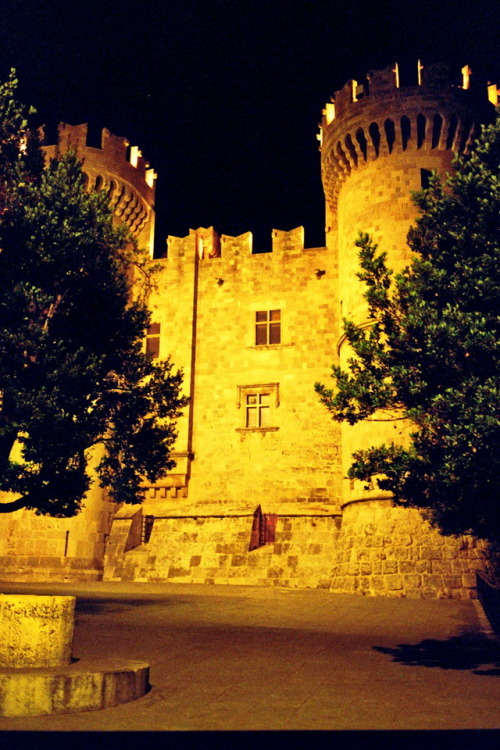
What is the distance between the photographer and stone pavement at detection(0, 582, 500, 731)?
21.5 ft

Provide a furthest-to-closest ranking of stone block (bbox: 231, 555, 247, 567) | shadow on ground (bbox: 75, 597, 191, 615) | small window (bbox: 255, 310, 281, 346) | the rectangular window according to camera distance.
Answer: small window (bbox: 255, 310, 281, 346) → the rectangular window → stone block (bbox: 231, 555, 247, 567) → shadow on ground (bbox: 75, 597, 191, 615)

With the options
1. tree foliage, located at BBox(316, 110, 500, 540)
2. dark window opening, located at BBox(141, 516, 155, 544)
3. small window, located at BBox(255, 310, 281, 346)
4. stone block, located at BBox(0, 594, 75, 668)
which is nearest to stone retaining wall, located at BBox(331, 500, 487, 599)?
tree foliage, located at BBox(316, 110, 500, 540)

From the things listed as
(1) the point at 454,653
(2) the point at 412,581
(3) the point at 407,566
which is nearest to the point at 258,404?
(3) the point at 407,566

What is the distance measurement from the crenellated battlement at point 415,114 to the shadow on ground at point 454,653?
17.0m

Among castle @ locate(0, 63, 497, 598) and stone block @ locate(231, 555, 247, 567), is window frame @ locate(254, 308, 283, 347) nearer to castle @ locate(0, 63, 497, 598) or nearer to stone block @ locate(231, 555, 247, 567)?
castle @ locate(0, 63, 497, 598)

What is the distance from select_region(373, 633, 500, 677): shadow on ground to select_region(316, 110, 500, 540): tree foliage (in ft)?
6.04

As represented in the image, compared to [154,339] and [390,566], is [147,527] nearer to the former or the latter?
[154,339]

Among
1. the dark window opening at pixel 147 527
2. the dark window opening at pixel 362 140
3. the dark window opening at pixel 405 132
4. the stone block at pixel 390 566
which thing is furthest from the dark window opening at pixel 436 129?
the dark window opening at pixel 147 527

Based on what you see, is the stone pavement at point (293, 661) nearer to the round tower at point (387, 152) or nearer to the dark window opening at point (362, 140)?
the round tower at point (387, 152)

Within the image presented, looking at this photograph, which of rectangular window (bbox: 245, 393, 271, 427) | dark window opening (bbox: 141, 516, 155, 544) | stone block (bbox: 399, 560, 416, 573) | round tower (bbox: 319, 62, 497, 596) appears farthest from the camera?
rectangular window (bbox: 245, 393, 271, 427)

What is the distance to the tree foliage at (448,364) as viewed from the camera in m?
9.95
